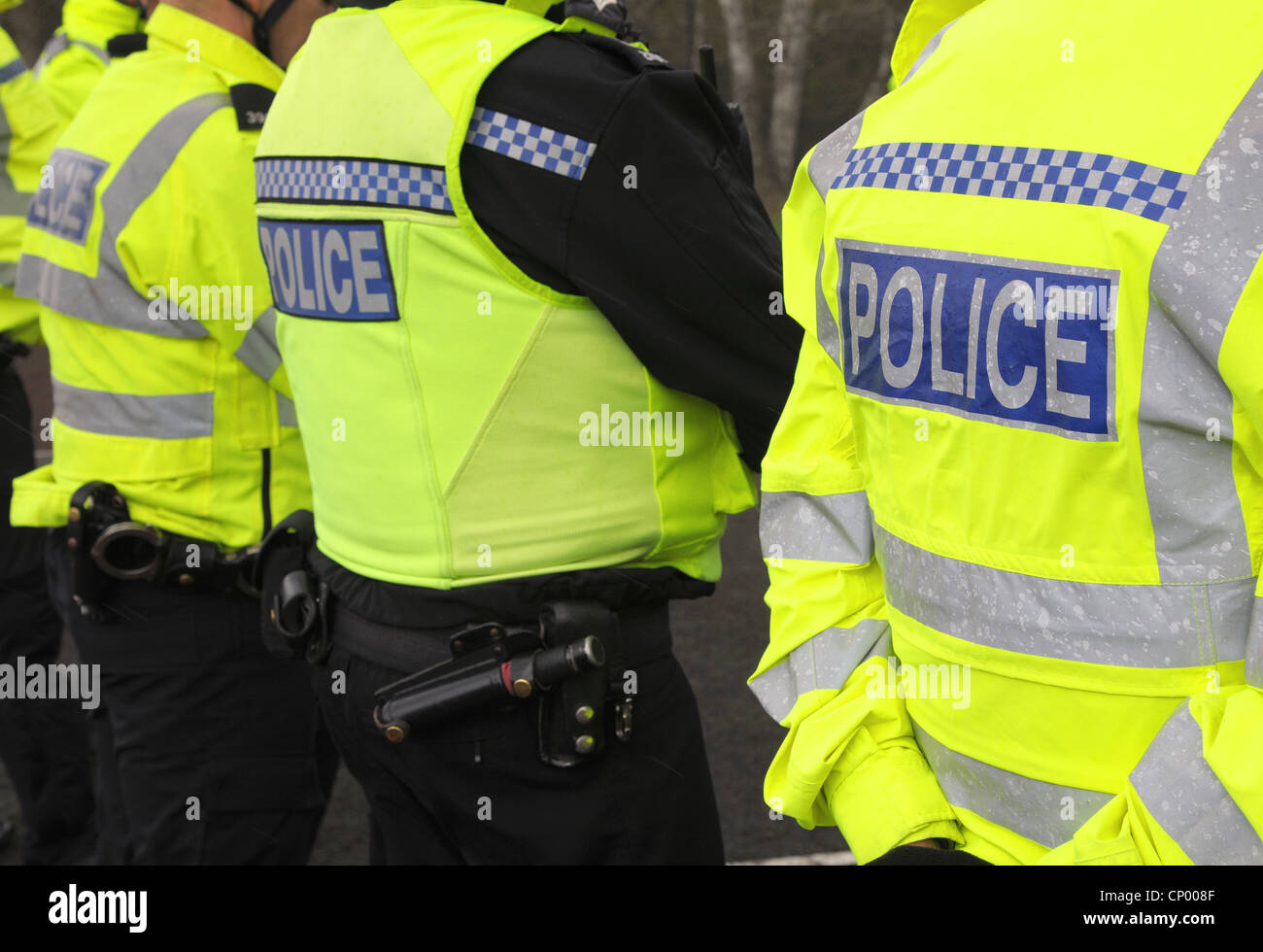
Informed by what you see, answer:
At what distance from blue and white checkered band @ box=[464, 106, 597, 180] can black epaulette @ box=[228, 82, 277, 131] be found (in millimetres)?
887

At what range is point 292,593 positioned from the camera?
2068 mm

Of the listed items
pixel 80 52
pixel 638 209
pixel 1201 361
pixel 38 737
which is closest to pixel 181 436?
pixel 638 209

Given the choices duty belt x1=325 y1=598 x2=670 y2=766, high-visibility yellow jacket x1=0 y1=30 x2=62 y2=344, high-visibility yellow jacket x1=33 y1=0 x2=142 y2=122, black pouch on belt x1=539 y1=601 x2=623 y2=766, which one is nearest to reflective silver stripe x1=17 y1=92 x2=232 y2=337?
duty belt x1=325 y1=598 x2=670 y2=766

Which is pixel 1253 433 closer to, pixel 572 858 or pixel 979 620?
pixel 979 620

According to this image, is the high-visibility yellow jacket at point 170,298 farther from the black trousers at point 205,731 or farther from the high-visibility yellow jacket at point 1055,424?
the high-visibility yellow jacket at point 1055,424

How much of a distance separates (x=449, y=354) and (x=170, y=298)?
893 millimetres

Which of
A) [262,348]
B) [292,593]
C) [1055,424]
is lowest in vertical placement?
[292,593]

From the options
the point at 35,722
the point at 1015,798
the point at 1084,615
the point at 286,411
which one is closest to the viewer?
the point at 1084,615

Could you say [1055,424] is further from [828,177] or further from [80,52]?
[80,52]

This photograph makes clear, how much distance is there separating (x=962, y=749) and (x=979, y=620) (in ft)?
0.49

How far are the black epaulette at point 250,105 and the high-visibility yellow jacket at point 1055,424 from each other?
1.41 metres

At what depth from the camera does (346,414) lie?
74.4 inches

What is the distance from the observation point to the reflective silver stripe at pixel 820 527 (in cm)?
139

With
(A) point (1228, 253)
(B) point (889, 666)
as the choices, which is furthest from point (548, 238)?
(A) point (1228, 253)
